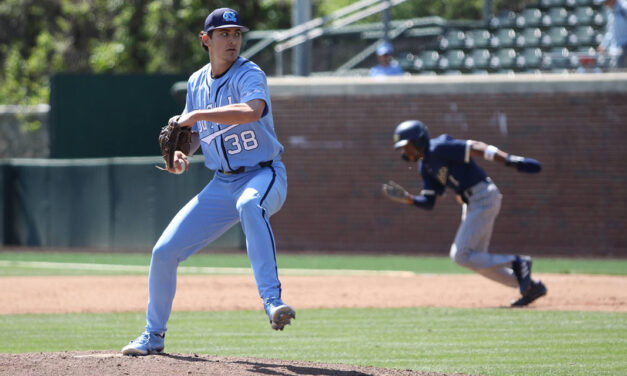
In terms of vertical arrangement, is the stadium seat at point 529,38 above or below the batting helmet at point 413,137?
above

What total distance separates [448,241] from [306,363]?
10.7 meters

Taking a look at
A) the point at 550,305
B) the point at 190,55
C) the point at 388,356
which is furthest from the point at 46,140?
the point at 388,356

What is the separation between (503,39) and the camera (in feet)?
59.8

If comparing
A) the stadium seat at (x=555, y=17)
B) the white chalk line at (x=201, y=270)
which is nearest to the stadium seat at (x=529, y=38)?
the stadium seat at (x=555, y=17)

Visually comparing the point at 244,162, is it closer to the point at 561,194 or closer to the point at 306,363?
the point at 306,363

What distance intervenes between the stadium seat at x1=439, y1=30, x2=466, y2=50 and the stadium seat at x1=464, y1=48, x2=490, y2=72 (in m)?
0.46

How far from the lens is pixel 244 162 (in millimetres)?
5711

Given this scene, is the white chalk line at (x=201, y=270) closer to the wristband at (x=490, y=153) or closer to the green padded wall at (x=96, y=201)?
the green padded wall at (x=96, y=201)

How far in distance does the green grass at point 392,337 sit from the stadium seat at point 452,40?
981cm

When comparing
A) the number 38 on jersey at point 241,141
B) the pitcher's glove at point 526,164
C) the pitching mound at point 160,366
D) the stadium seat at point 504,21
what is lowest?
the pitching mound at point 160,366

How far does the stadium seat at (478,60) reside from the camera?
17734 mm

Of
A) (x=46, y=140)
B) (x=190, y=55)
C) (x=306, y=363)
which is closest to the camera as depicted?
(x=306, y=363)

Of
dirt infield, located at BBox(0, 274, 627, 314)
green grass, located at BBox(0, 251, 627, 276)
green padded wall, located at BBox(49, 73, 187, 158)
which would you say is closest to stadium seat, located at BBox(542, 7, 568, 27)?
green grass, located at BBox(0, 251, 627, 276)

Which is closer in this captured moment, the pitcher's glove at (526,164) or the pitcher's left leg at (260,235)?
the pitcher's left leg at (260,235)
